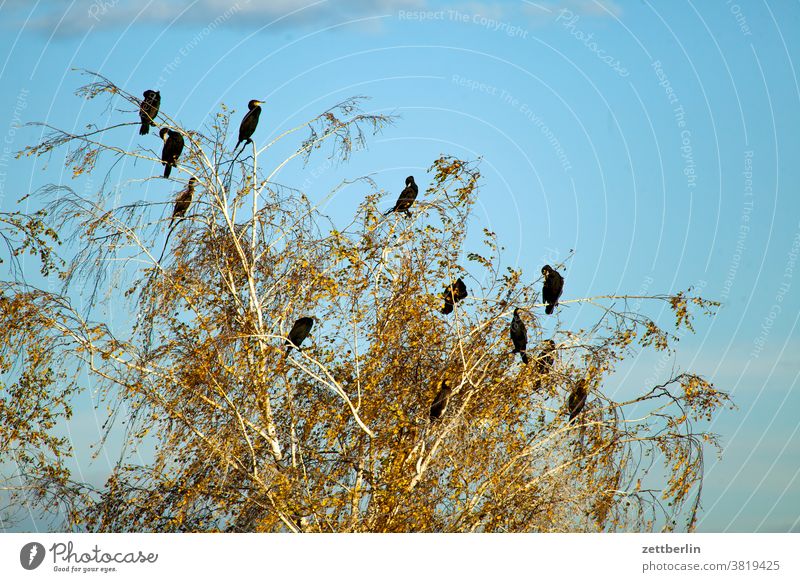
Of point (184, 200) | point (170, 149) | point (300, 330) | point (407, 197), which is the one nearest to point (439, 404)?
point (300, 330)

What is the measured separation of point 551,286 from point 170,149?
5006 millimetres

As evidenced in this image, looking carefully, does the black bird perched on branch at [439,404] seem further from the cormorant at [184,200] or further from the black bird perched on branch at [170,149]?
the black bird perched on branch at [170,149]

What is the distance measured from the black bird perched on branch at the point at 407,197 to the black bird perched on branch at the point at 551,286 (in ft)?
6.18

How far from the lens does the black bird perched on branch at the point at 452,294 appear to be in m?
11.8

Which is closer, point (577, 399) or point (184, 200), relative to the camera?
point (577, 399)

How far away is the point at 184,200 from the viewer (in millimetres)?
12336

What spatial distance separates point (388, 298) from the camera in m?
12.0

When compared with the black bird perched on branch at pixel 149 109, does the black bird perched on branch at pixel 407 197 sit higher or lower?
lower

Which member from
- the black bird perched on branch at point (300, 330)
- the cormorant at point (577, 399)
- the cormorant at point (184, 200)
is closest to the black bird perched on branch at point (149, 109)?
the cormorant at point (184, 200)

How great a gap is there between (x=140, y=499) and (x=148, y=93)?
5.24 m

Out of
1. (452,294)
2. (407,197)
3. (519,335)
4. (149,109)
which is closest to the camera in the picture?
(519,335)

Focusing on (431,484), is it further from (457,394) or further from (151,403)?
(151,403)

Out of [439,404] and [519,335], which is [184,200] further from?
[519,335]

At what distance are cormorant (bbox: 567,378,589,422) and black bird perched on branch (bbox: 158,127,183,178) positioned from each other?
5602 mm
